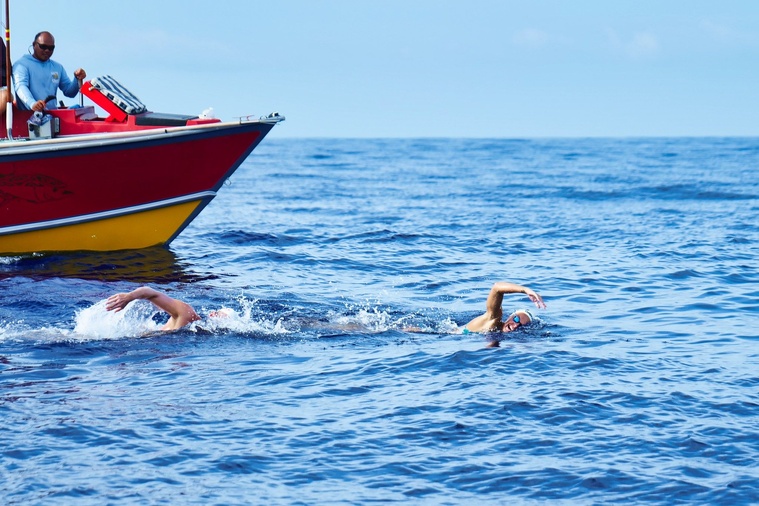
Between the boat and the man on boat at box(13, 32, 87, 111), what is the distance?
0.99ft

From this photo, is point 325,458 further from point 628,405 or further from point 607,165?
point 607,165

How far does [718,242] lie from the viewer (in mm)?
17578

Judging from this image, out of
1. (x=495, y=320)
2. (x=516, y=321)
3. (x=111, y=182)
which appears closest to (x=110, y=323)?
(x=111, y=182)

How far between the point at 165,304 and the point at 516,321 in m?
3.87

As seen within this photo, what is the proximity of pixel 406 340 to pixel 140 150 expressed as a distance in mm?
5742

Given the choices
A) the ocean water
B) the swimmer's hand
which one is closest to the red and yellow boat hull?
the ocean water

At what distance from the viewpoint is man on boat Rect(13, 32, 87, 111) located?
532 inches

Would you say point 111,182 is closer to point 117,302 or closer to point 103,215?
point 103,215

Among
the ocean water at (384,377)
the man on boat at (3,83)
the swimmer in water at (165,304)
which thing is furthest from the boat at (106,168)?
the swimmer in water at (165,304)

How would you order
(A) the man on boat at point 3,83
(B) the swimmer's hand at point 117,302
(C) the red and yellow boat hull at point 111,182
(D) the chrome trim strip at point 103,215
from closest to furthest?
(B) the swimmer's hand at point 117,302 < (C) the red and yellow boat hull at point 111,182 < (A) the man on boat at point 3,83 < (D) the chrome trim strip at point 103,215

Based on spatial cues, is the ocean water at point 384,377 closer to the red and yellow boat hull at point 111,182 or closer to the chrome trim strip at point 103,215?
the red and yellow boat hull at point 111,182

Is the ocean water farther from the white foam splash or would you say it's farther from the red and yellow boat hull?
the red and yellow boat hull

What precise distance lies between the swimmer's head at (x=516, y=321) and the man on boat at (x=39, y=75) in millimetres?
7439

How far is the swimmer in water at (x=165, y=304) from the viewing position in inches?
325
